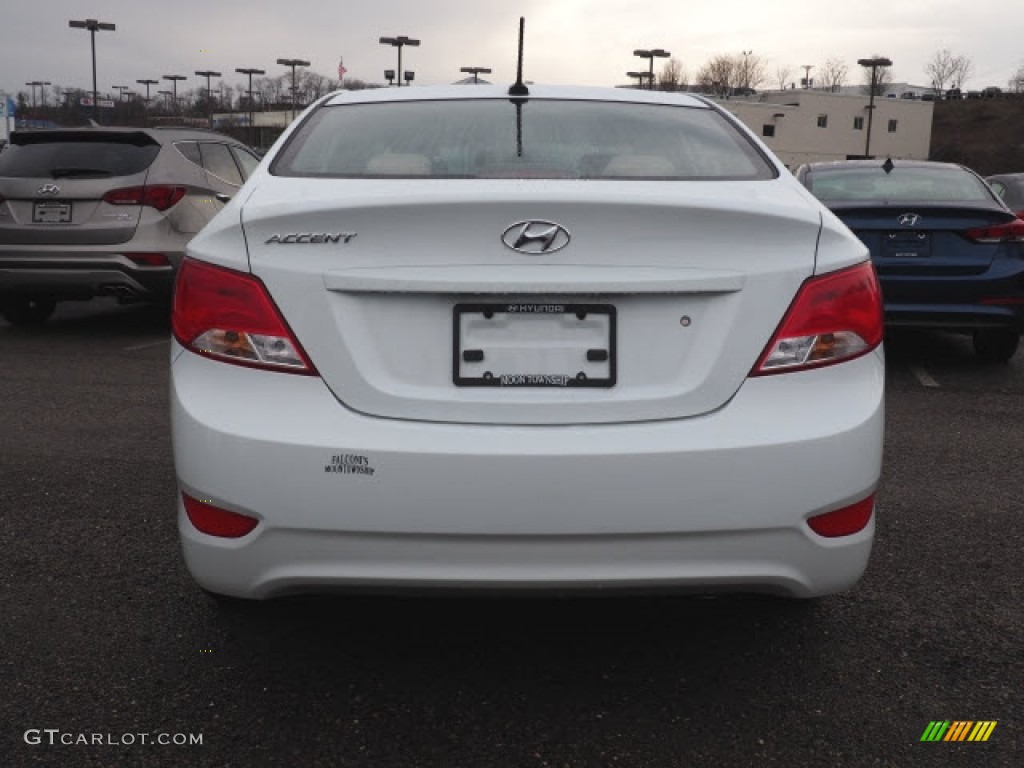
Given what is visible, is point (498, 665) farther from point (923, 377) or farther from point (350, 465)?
point (923, 377)

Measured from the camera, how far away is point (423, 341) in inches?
94.5

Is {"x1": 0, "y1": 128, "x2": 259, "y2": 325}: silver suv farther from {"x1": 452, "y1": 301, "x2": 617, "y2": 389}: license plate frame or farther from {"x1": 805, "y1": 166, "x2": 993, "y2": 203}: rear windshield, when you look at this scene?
{"x1": 452, "y1": 301, "x2": 617, "y2": 389}: license plate frame

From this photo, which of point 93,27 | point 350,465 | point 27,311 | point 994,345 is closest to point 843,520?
point 350,465

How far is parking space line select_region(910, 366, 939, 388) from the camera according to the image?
720cm

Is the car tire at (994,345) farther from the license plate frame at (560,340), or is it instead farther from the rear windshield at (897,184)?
the license plate frame at (560,340)

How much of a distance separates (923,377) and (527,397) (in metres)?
5.79

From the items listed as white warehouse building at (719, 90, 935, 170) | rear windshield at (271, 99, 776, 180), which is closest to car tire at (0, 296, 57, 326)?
rear windshield at (271, 99, 776, 180)

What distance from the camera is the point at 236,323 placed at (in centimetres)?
246

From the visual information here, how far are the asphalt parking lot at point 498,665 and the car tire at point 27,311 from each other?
564cm

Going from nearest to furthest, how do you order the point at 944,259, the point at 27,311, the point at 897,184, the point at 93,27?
the point at 944,259 < the point at 897,184 < the point at 27,311 < the point at 93,27

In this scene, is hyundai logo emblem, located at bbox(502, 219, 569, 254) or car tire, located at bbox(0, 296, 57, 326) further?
car tire, located at bbox(0, 296, 57, 326)

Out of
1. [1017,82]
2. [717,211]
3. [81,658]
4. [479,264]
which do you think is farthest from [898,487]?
[1017,82]

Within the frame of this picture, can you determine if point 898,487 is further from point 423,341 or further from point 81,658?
point 81,658

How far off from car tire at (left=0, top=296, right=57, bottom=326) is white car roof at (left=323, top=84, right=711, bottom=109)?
21.6 feet
